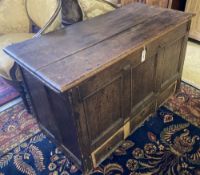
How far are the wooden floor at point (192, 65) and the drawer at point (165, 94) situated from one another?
343 mm

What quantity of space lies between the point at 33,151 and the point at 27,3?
4.12ft

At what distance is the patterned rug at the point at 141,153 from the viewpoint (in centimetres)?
133

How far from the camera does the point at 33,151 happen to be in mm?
1487

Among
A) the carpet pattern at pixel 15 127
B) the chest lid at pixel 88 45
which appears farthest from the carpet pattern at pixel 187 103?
the carpet pattern at pixel 15 127

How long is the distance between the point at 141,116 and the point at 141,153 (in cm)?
26

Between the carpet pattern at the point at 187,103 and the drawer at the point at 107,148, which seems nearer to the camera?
the drawer at the point at 107,148

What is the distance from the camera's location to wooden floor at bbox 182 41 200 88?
207cm

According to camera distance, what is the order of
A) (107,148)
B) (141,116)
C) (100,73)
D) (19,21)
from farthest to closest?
(19,21) < (141,116) < (107,148) < (100,73)

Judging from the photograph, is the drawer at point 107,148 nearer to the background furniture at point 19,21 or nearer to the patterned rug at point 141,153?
the patterned rug at point 141,153

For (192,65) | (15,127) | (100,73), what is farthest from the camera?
(192,65)

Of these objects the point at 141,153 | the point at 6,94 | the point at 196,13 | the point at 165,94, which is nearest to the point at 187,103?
the point at 165,94

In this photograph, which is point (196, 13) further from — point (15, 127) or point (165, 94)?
point (15, 127)

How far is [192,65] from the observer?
229 cm

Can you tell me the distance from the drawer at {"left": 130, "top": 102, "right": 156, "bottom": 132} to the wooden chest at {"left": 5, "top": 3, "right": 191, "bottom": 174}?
10 mm
